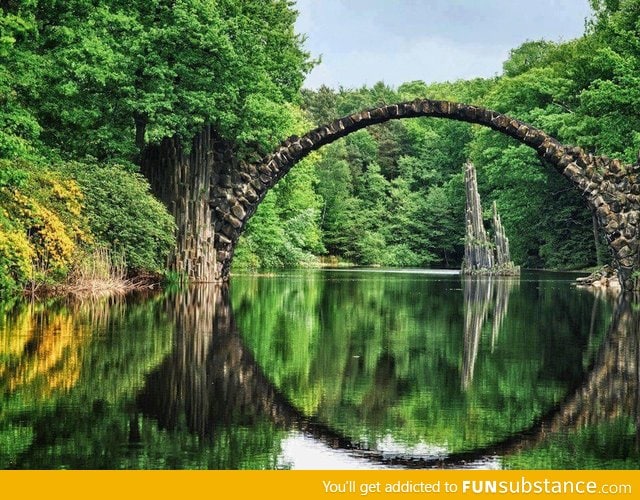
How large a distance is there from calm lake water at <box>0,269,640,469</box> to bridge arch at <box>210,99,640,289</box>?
44.0 ft

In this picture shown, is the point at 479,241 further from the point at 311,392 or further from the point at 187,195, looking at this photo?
the point at 311,392

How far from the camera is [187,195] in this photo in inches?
1149

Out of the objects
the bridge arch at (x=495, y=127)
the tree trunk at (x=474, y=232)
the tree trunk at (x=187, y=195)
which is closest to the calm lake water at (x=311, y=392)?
the tree trunk at (x=187, y=195)

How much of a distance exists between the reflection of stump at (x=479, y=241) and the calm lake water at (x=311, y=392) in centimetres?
2844

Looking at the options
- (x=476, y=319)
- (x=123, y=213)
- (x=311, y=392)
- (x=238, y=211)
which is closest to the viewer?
(x=311, y=392)

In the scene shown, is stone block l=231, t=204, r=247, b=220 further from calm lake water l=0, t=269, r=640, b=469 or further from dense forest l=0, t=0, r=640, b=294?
calm lake water l=0, t=269, r=640, b=469

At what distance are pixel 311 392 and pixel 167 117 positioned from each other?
19.1 metres

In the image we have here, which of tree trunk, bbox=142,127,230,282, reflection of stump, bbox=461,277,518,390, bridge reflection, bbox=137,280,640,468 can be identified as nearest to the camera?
bridge reflection, bbox=137,280,640,468

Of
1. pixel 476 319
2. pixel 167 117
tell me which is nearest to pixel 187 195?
pixel 167 117

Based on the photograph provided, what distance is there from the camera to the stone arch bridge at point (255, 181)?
2920 cm

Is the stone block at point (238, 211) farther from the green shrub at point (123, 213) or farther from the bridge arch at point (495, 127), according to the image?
the green shrub at point (123, 213)

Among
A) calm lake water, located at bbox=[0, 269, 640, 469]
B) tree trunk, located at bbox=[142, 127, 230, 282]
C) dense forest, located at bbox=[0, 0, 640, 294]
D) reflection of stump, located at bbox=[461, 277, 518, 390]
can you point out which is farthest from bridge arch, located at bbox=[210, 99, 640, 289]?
calm lake water, located at bbox=[0, 269, 640, 469]

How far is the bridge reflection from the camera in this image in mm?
6188

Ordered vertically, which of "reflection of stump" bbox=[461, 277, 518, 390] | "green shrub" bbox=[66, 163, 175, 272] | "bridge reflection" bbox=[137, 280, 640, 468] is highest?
"green shrub" bbox=[66, 163, 175, 272]
